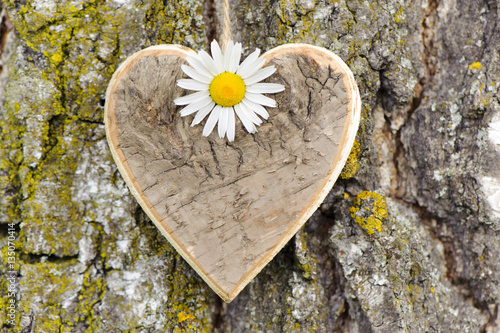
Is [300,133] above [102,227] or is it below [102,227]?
above

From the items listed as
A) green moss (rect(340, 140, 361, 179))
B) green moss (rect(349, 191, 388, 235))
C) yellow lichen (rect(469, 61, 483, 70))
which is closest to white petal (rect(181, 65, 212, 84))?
green moss (rect(340, 140, 361, 179))

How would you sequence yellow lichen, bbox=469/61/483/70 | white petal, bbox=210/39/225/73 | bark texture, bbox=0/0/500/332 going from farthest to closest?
yellow lichen, bbox=469/61/483/70
bark texture, bbox=0/0/500/332
white petal, bbox=210/39/225/73

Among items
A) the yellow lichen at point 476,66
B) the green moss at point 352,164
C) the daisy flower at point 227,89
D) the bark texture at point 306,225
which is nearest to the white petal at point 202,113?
the daisy flower at point 227,89

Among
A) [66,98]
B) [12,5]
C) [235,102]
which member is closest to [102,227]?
[66,98]

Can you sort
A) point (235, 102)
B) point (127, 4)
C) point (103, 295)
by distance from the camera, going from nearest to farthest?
1. point (235, 102)
2. point (103, 295)
3. point (127, 4)

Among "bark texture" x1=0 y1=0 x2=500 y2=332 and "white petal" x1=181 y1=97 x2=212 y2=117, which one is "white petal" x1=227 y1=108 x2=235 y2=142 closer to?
"white petal" x1=181 y1=97 x2=212 y2=117

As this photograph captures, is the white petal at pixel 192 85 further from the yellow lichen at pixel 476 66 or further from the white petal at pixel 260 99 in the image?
the yellow lichen at pixel 476 66

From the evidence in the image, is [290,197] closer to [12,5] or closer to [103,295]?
[103,295]
